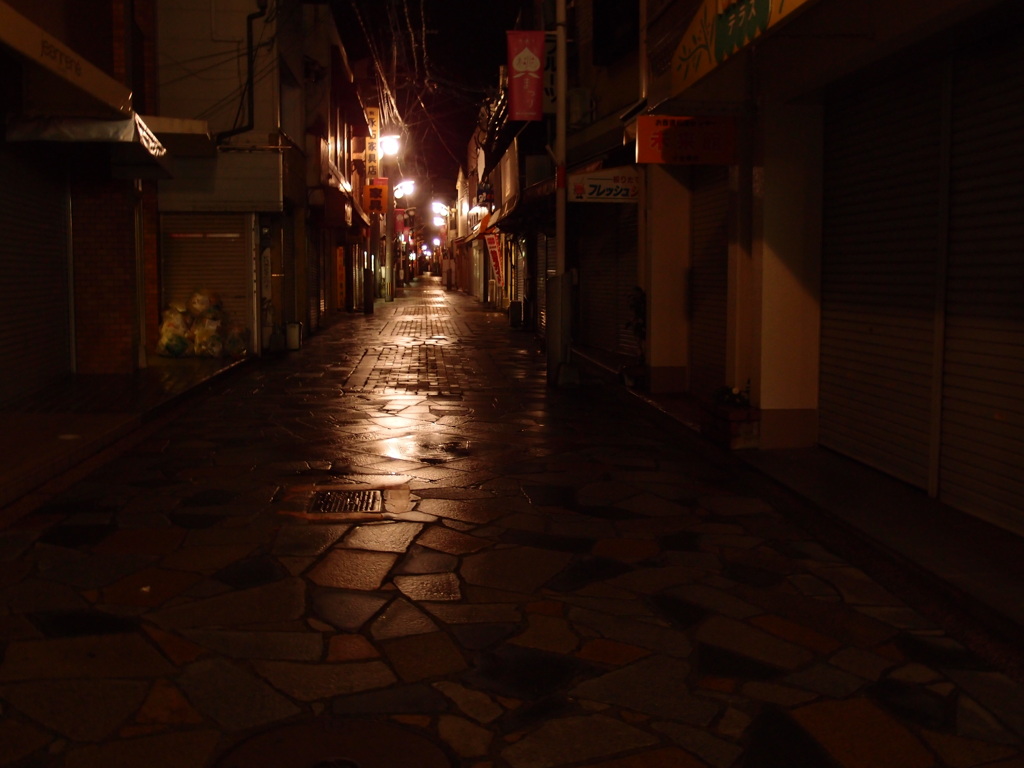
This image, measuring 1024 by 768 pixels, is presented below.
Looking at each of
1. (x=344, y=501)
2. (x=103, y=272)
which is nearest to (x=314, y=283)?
(x=103, y=272)

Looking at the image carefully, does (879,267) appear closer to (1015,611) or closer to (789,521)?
(789,521)

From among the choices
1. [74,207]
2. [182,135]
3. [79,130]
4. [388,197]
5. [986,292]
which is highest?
[388,197]

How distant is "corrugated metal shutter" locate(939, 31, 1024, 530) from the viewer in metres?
6.53

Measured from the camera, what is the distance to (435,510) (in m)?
7.55

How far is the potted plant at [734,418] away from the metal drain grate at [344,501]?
347 centimetres

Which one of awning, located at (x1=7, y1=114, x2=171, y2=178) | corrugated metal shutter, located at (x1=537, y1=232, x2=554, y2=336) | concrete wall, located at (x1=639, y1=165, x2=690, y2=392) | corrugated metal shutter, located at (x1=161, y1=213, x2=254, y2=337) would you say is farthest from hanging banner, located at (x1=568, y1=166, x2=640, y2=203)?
corrugated metal shutter, located at (x1=537, y1=232, x2=554, y2=336)

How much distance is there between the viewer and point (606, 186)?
14.4 meters

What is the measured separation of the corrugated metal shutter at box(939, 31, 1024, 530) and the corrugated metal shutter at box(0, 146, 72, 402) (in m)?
10.2

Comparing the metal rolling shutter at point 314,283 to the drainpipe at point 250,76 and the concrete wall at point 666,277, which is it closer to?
the drainpipe at point 250,76

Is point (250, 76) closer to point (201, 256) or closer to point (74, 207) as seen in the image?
point (201, 256)

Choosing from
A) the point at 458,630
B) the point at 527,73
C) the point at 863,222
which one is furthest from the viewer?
the point at 527,73

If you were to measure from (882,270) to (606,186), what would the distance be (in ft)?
21.7

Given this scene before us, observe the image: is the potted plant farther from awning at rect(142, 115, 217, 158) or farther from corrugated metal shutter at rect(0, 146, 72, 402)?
awning at rect(142, 115, 217, 158)

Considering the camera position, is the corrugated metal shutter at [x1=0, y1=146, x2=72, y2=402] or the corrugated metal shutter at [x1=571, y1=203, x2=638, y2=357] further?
the corrugated metal shutter at [x1=571, y1=203, x2=638, y2=357]
